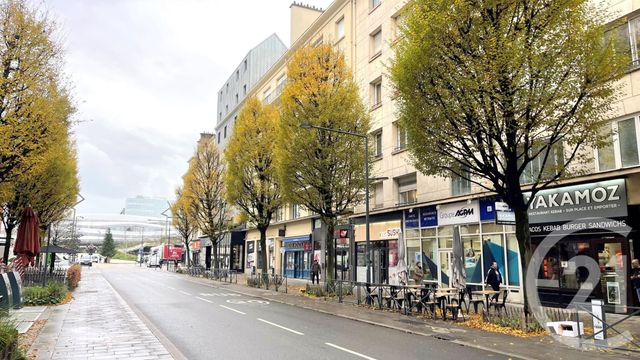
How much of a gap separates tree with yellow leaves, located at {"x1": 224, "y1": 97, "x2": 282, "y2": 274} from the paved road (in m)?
12.3

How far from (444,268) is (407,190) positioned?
482cm

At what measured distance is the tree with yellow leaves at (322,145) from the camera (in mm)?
21297

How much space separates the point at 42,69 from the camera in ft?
42.9

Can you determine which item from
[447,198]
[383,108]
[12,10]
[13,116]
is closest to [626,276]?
[447,198]

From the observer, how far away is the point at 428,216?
22.8 m

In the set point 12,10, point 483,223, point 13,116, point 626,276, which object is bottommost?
point 626,276

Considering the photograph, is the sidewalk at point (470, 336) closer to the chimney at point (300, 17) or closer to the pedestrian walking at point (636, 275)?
the pedestrian walking at point (636, 275)

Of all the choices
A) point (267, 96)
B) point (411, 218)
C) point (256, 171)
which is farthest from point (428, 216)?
point (267, 96)

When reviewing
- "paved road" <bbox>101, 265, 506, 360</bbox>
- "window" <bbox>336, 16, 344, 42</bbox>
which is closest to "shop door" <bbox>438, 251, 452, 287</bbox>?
"paved road" <bbox>101, 265, 506, 360</bbox>

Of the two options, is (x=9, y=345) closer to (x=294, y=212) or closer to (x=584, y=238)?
(x=584, y=238)

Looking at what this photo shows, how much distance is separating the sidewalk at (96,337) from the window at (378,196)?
15.2m

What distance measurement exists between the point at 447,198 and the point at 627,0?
397 inches

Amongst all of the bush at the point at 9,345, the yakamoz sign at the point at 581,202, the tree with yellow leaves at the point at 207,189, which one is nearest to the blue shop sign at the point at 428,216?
the yakamoz sign at the point at 581,202

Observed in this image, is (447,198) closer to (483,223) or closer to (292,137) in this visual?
(483,223)
